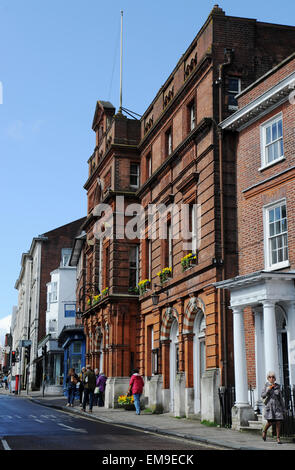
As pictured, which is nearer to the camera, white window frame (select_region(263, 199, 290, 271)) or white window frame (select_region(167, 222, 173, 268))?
white window frame (select_region(263, 199, 290, 271))

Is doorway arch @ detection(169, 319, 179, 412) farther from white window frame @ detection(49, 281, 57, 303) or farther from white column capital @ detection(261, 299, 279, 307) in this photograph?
white window frame @ detection(49, 281, 57, 303)

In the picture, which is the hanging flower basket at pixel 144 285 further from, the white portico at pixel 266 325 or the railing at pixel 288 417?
the railing at pixel 288 417

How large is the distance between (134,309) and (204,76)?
1306 cm

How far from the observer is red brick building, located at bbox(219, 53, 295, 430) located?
17.1 metres

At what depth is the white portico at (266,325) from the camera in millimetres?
16828

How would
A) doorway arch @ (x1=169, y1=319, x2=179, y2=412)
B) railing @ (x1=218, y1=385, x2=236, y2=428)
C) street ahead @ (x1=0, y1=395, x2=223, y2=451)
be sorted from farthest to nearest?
doorway arch @ (x1=169, y1=319, x2=179, y2=412), railing @ (x1=218, y1=385, x2=236, y2=428), street ahead @ (x1=0, y1=395, x2=223, y2=451)

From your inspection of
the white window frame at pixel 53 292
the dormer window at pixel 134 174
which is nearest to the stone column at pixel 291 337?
the dormer window at pixel 134 174

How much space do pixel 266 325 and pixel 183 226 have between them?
27.8ft

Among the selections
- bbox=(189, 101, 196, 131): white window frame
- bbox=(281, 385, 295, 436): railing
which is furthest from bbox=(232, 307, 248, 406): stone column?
bbox=(189, 101, 196, 131): white window frame

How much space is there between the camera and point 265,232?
19391 millimetres

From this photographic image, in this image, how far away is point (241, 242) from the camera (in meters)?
20.9

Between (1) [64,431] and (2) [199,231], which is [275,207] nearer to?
(2) [199,231]
